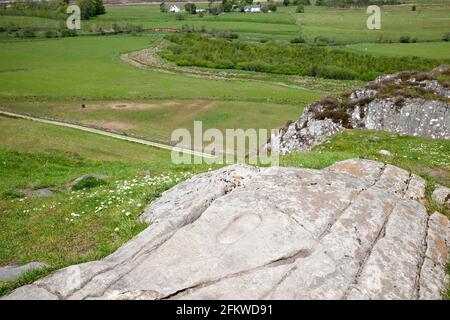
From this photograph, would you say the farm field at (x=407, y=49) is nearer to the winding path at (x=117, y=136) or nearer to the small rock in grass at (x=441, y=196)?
the winding path at (x=117, y=136)

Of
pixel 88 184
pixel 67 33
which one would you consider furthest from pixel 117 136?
pixel 67 33

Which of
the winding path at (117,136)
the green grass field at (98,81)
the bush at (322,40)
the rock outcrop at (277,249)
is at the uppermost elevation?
the bush at (322,40)

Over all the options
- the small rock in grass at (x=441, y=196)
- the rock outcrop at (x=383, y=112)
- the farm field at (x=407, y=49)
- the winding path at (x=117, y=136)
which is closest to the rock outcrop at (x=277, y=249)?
the small rock in grass at (x=441, y=196)

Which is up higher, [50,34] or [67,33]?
[67,33]

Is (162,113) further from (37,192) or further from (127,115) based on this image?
(37,192)

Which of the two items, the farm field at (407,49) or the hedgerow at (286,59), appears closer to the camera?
the hedgerow at (286,59)

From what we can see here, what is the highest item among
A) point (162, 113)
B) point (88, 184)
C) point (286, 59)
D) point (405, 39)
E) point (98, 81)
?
point (405, 39)
